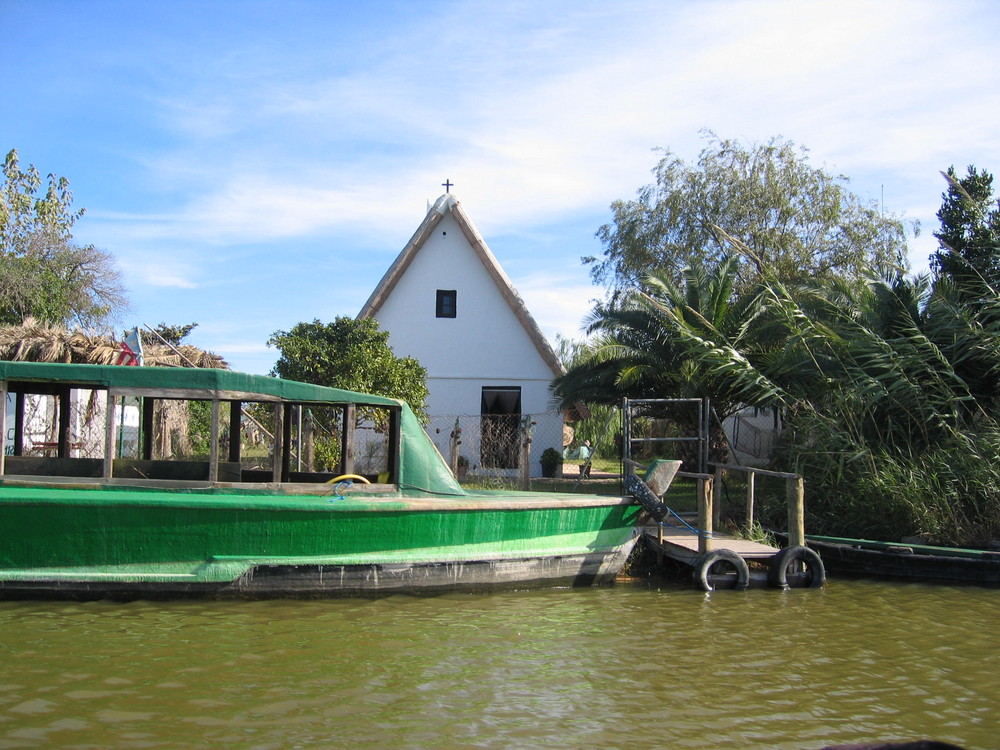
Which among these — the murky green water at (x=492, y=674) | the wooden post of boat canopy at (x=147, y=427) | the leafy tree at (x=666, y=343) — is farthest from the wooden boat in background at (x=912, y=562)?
the wooden post of boat canopy at (x=147, y=427)

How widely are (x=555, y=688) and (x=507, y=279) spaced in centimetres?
1502

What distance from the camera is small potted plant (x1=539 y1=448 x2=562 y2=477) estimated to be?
64.7 ft

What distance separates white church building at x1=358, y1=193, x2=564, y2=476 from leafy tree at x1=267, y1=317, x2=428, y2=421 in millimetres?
4997

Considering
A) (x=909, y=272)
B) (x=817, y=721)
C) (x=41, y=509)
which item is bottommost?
(x=817, y=721)

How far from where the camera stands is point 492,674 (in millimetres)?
6520

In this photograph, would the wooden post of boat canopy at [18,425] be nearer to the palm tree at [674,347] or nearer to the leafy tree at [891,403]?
the leafy tree at [891,403]

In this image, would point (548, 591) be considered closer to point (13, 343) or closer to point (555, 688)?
point (555, 688)

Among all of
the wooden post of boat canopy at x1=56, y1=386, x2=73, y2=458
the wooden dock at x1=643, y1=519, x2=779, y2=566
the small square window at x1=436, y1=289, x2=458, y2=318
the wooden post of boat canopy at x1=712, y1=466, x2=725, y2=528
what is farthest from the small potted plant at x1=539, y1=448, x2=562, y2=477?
the wooden post of boat canopy at x1=56, y1=386, x2=73, y2=458

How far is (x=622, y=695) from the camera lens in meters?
6.18

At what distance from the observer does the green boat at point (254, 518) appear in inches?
→ 320

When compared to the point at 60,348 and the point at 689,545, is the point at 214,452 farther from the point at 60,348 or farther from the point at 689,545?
the point at 60,348

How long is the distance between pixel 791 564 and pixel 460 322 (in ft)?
39.7

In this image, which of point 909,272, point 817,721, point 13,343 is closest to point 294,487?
point 817,721

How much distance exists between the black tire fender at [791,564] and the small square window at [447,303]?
1214cm
